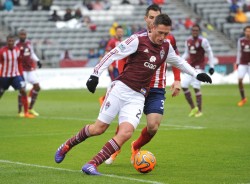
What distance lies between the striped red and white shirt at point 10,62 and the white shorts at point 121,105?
11.3 meters

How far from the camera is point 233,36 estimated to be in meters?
45.8

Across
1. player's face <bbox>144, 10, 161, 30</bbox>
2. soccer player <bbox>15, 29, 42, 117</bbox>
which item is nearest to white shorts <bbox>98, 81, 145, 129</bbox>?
player's face <bbox>144, 10, 161, 30</bbox>

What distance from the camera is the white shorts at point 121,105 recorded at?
1035 cm

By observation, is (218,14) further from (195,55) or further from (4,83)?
(4,83)

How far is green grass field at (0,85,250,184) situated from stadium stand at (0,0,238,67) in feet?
48.1

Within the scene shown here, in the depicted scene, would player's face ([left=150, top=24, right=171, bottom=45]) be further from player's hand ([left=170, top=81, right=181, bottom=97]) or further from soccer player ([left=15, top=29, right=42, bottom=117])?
soccer player ([left=15, top=29, right=42, bottom=117])

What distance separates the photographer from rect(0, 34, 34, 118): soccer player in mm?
21400

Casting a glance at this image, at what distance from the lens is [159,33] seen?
10.4 m

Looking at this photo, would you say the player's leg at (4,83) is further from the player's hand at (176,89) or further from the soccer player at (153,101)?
the player's hand at (176,89)

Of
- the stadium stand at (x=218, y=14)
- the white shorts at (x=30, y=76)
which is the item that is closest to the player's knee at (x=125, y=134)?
the white shorts at (x=30, y=76)

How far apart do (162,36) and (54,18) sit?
3175cm

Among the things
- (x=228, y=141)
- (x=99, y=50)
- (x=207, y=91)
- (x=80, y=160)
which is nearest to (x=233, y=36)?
(x=99, y=50)

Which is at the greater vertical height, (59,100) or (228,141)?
(228,141)

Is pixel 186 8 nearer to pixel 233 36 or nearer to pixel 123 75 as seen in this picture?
pixel 233 36
